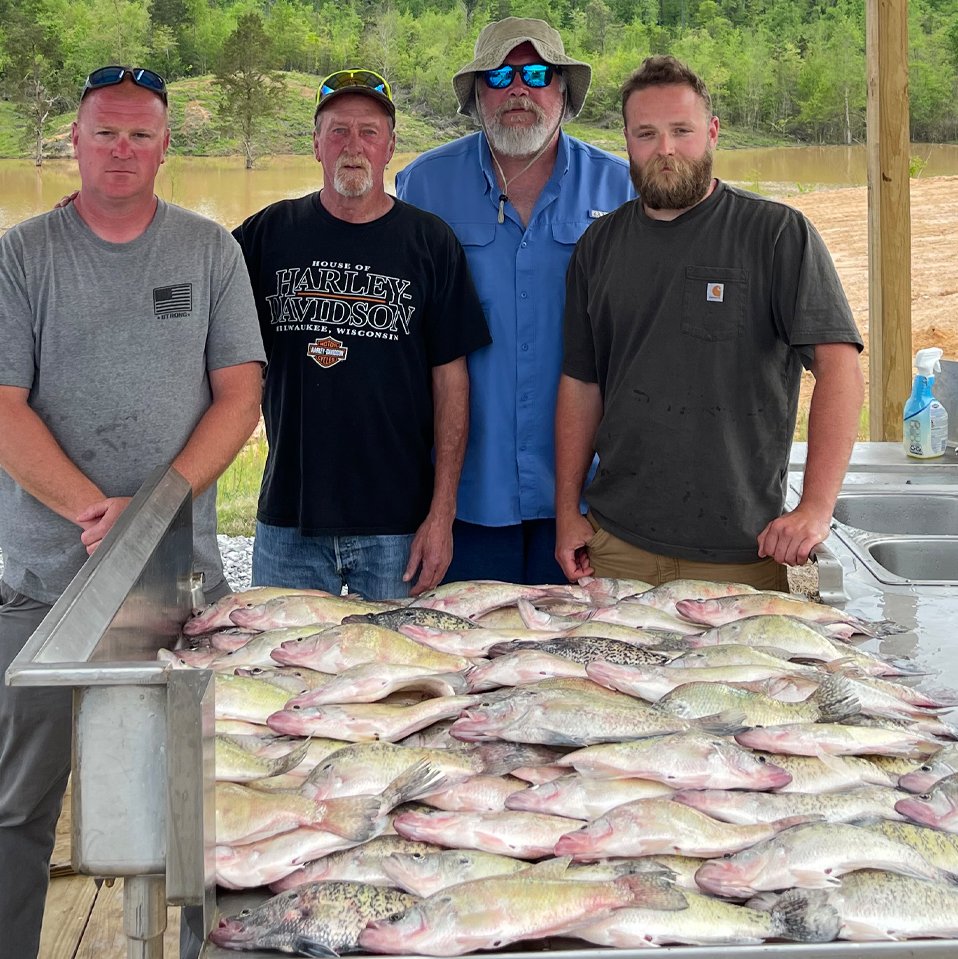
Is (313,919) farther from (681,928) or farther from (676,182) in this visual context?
(676,182)

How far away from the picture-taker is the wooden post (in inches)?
178

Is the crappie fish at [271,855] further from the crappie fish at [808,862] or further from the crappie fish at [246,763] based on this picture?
the crappie fish at [808,862]

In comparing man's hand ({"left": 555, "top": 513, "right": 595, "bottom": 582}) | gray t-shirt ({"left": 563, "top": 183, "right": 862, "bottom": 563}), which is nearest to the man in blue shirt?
man's hand ({"left": 555, "top": 513, "right": 595, "bottom": 582})

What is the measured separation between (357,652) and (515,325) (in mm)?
1662

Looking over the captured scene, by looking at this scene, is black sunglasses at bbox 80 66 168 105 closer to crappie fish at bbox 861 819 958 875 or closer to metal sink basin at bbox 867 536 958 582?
metal sink basin at bbox 867 536 958 582

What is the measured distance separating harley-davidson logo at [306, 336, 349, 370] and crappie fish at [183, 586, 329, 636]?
0.99m

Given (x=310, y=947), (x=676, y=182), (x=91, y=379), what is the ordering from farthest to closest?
(x=676, y=182) → (x=91, y=379) → (x=310, y=947)

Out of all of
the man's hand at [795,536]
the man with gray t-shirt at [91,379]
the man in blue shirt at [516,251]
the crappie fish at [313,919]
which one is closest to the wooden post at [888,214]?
the man in blue shirt at [516,251]

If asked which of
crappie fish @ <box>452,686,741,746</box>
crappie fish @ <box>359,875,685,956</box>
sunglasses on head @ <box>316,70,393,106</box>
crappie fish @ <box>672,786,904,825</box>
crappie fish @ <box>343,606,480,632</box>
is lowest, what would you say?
crappie fish @ <box>359,875,685,956</box>

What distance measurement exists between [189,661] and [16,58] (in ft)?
18.5

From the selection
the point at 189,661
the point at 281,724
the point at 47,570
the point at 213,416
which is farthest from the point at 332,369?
the point at 281,724

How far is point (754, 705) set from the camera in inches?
70.3

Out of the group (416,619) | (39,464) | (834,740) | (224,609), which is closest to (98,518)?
(39,464)

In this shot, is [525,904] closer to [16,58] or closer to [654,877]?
[654,877]
